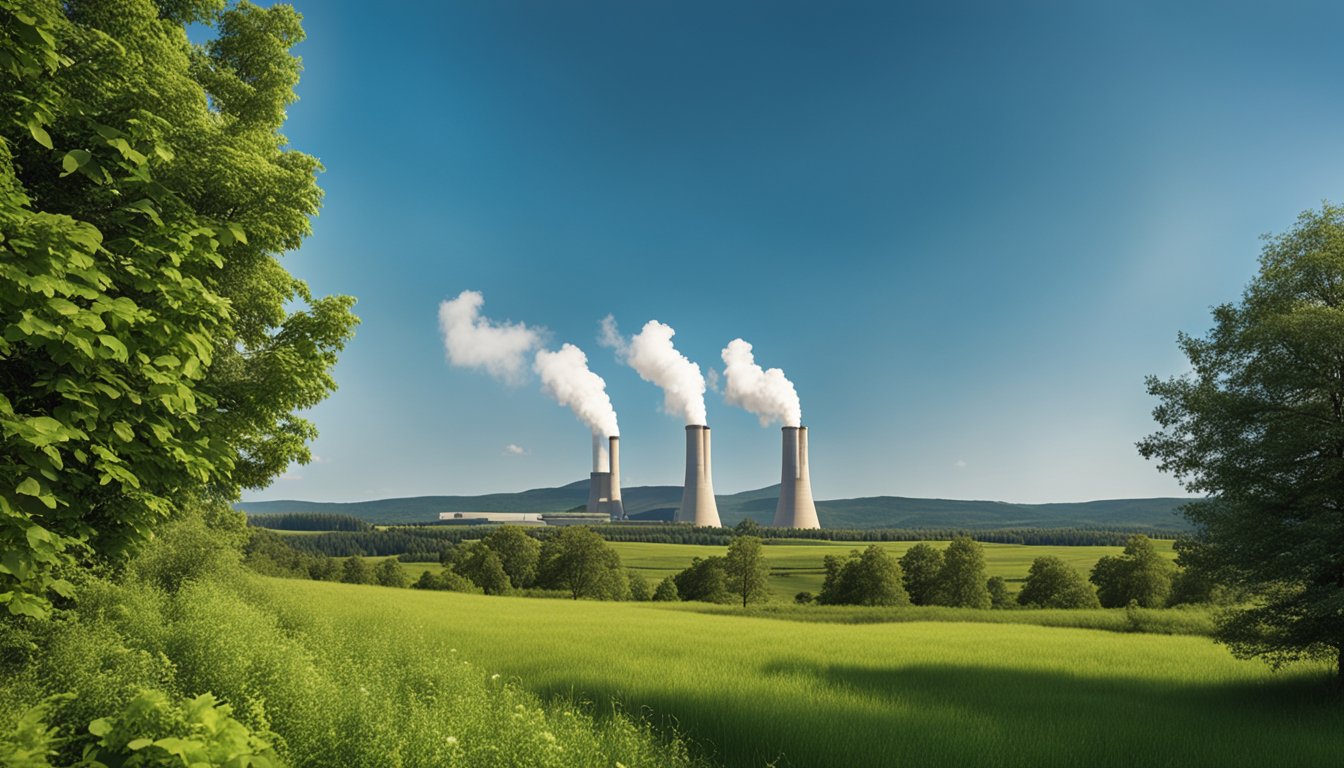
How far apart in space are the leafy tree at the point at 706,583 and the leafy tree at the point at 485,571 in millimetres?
16908

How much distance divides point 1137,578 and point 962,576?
41.7ft

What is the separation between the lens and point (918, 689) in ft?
58.8

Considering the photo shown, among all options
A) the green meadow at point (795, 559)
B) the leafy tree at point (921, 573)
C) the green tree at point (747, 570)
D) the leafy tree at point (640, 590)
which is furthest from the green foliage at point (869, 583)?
the leafy tree at point (640, 590)

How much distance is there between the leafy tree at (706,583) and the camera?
66125mm

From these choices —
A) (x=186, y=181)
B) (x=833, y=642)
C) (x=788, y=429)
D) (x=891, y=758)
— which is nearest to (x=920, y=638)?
(x=833, y=642)

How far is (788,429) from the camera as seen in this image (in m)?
103

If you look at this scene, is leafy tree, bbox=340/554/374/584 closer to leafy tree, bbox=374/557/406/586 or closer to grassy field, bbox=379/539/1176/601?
leafy tree, bbox=374/557/406/586

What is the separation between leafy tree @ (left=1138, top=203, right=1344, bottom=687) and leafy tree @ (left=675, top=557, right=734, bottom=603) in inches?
1990

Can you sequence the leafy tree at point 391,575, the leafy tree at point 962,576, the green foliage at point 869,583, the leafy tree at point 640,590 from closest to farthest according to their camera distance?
the green foliage at point 869,583
the leafy tree at point 962,576
the leafy tree at point 640,590
the leafy tree at point 391,575

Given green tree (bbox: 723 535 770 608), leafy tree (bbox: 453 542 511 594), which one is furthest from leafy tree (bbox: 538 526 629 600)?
green tree (bbox: 723 535 770 608)

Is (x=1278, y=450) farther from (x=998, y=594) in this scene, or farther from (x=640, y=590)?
(x=640, y=590)

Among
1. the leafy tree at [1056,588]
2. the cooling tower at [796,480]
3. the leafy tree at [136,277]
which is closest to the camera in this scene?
the leafy tree at [136,277]

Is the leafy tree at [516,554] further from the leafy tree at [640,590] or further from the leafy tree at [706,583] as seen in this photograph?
the leafy tree at [706,583]

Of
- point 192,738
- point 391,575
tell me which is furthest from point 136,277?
point 391,575
